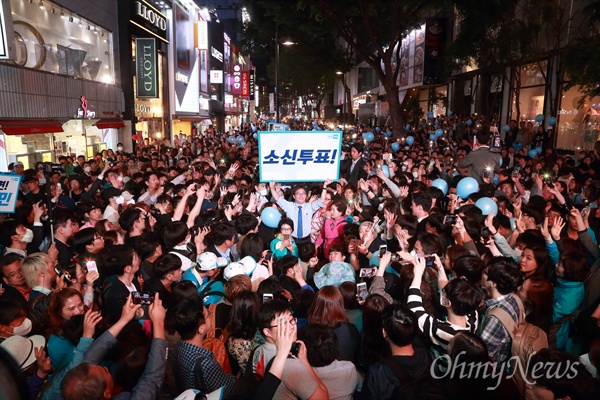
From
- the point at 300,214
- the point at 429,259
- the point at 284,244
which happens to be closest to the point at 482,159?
the point at 300,214

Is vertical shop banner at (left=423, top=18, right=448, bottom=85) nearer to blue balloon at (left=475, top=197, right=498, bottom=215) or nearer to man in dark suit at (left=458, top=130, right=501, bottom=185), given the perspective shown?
man in dark suit at (left=458, top=130, right=501, bottom=185)

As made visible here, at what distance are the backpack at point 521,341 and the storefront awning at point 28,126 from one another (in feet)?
41.0

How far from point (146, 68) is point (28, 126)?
10021 millimetres

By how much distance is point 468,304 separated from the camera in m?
3.20

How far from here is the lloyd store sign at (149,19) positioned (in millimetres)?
20844

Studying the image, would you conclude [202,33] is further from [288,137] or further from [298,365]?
[298,365]

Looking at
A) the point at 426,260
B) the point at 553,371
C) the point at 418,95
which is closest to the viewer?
the point at 553,371

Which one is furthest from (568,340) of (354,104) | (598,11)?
(354,104)

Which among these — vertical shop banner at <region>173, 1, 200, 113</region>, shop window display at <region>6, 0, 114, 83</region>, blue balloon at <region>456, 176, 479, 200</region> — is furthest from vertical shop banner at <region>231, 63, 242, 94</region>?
blue balloon at <region>456, 176, 479, 200</region>

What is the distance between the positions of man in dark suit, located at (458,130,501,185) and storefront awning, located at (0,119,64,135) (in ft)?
37.6

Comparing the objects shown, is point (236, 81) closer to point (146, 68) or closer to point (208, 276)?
point (146, 68)

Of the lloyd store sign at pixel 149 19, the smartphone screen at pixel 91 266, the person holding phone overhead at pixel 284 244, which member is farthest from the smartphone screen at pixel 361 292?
the lloyd store sign at pixel 149 19

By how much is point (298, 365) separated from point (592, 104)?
17284mm

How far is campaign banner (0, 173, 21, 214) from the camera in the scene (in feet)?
20.1
